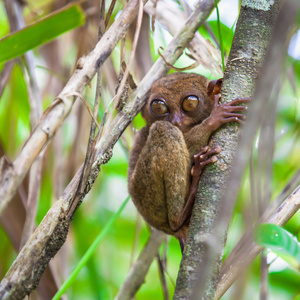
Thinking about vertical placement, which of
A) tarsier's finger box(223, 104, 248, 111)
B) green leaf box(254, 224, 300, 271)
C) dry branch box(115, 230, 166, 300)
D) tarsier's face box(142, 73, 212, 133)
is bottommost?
green leaf box(254, 224, 300, 271)

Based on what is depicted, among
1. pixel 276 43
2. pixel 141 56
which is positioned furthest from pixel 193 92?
pixel 276 43

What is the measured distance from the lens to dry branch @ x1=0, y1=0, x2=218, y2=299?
5.57 ft

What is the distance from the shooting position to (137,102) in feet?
8.18

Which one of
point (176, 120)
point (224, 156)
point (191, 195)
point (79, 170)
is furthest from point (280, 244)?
point (176, 120)

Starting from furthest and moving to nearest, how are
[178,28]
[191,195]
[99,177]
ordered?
[99,177], [178,28], [191,195]

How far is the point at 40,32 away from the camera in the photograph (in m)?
2.57

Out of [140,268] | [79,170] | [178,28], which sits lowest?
[79,170]

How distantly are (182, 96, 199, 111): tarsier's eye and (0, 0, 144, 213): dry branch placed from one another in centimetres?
102

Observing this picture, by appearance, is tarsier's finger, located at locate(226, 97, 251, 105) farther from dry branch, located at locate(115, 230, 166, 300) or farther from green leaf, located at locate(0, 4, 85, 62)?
dry branch, located at locate(115, 230, 166, 300)

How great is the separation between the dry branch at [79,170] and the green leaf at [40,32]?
53cm

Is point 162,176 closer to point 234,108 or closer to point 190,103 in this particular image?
point 190,103

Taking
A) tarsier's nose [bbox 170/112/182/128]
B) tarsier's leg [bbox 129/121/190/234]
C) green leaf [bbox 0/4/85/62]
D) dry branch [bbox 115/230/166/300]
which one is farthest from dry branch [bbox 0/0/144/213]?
dry branch [bbox 115/230/166/300]

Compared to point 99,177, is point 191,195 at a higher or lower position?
lower

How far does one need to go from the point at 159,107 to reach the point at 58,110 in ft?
4.21
